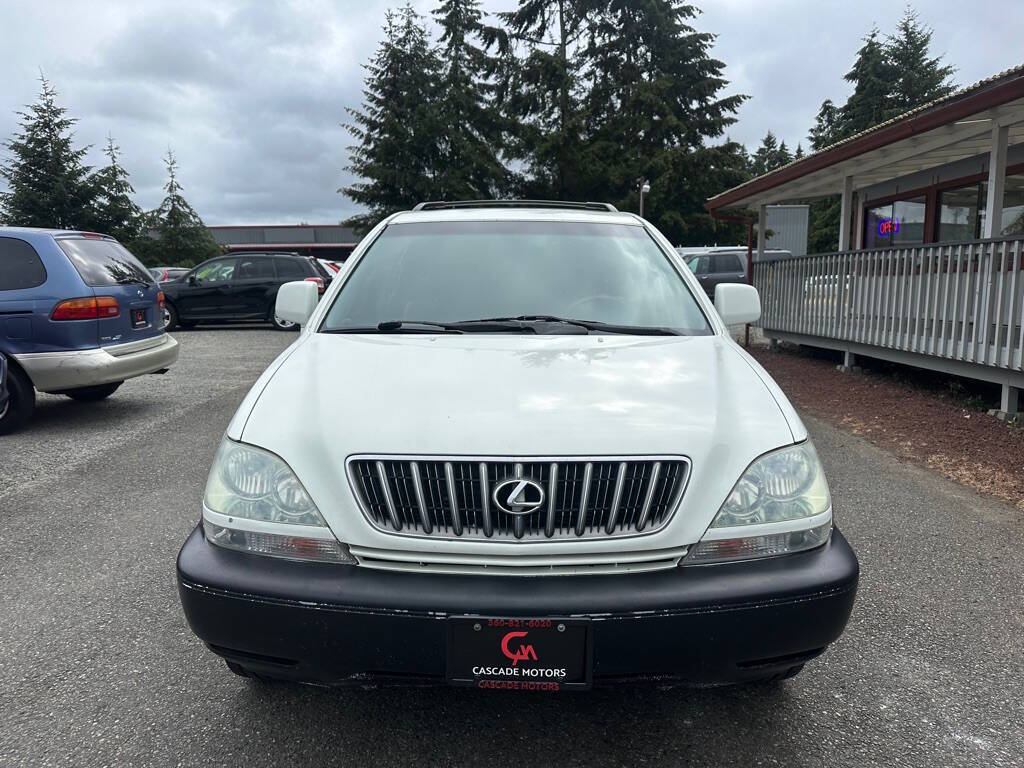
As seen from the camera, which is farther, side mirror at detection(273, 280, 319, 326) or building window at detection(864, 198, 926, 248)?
building window at detection(864, 198, 926, 248)

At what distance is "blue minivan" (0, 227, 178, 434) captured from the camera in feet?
21.0

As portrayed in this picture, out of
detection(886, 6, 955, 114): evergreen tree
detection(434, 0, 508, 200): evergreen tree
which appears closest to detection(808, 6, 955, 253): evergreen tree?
detection(886, 6, 955, 114): evergreen tree

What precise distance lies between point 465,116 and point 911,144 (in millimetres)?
29010

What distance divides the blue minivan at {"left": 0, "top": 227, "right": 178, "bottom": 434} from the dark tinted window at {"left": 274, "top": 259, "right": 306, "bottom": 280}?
9732 millimetres

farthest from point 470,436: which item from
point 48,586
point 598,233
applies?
point 48,586

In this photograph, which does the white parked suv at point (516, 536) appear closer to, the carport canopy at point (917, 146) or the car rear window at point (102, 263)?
the car rear window at point (102, 263)

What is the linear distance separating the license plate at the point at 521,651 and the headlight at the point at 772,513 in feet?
1.27

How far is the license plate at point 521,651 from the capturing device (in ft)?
6.15

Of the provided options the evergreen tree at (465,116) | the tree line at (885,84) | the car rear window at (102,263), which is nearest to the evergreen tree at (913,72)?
the tree line at (885,84)

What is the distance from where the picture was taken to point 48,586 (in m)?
3.47

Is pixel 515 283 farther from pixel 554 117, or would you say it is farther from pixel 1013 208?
pixel 554 117

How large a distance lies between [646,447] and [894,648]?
62.8 inches

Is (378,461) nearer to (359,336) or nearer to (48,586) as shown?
(359,336)

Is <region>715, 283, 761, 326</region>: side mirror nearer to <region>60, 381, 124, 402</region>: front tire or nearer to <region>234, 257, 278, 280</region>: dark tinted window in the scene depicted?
<region>60, 381, 124, 402</region>: front tire
